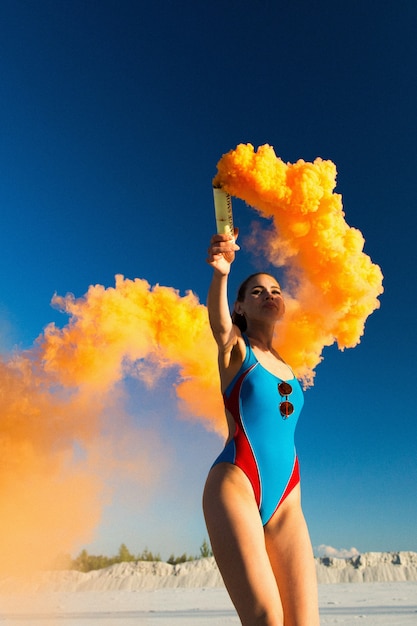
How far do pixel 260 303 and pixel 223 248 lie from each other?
29.6 inches

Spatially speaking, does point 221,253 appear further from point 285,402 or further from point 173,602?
point 173,602

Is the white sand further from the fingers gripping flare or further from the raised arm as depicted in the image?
the fingers gripping flare

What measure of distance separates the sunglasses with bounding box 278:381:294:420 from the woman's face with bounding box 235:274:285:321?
64cm

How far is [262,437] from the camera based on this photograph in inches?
149

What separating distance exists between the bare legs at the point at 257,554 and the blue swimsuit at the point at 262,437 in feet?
0.35

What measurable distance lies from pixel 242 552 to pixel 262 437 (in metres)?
0.87

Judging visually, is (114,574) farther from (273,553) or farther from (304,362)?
(273,553)

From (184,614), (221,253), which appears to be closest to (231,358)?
(221,253)

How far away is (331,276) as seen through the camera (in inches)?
297

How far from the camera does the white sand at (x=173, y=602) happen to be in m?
13.1

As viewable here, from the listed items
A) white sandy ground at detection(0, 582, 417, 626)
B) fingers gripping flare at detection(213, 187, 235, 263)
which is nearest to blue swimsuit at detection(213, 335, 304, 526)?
fingers gripping flare at detection(213, 187, 235, 263)

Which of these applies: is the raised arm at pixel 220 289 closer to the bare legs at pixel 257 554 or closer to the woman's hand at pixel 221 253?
the woman's hand at pixel 221 253

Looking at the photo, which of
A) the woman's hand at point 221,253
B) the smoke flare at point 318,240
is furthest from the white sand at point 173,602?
the woman's hand at point 221,253

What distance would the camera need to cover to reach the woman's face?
4422 mm
